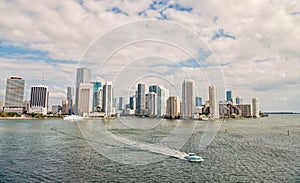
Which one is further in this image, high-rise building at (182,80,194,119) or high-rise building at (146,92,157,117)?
high-rise building at (146,92,157,117)

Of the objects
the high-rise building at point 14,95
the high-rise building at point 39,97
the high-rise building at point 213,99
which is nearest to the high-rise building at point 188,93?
the high-rise building at point 213,99

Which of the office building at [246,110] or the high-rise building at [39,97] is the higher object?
the high-rise building at [39,97]

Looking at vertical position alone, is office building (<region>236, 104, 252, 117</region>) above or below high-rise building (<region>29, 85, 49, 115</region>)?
below

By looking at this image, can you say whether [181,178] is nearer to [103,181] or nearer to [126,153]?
[103,181]

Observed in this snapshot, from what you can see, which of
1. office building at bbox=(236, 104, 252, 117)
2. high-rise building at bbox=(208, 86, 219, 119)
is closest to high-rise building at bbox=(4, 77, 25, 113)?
high-rise building at bbox=(208, 86, 219, 119)

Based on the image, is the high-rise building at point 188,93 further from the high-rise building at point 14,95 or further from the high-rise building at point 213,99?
the high-rise building at point 14,95

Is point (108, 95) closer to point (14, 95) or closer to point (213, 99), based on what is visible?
point (213, 99)

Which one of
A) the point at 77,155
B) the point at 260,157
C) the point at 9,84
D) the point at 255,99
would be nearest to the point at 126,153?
the point at 77,155

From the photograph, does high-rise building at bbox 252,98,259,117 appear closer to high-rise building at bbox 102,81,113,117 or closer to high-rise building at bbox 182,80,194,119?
high-rise building at bbox 182,80,194,119

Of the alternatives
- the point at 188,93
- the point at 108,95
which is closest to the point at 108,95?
the point at 108,95
